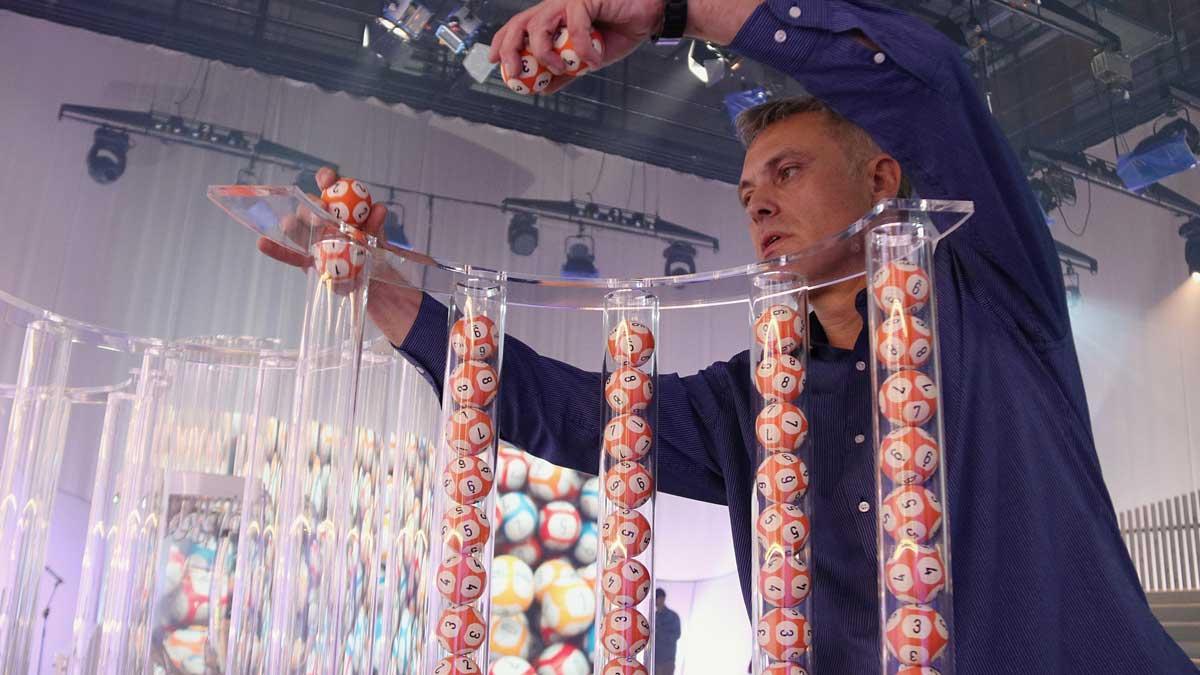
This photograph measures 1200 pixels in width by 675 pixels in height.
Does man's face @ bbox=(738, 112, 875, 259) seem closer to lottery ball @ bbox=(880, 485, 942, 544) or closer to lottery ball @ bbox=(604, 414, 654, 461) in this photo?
lottery ball @ bbox=(604, 414, 654, 461)

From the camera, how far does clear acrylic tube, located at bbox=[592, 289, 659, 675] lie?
3.40ft

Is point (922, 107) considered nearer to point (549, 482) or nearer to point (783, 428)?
point (783, 428)

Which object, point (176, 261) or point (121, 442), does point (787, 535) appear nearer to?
point (121, 442)

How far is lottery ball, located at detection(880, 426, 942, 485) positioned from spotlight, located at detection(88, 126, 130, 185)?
19.1 feet

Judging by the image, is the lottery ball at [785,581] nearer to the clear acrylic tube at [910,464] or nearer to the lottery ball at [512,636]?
the clear acrylic tube at [910,464]

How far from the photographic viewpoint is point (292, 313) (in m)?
6.08

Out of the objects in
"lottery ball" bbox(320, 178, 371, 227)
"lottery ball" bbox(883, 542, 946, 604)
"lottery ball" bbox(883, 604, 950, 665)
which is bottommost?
"lottery ball" bbox(883, 604, 950, 665)

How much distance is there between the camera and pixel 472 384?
42.4 inches

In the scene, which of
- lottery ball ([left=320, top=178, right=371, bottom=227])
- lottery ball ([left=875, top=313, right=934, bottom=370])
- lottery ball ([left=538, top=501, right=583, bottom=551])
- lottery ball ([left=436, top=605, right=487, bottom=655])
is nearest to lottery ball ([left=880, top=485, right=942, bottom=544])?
lottery ball ([left=875, top=313, right=934, bottom=370])

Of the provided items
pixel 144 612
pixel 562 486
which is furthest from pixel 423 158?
pixel 144 612

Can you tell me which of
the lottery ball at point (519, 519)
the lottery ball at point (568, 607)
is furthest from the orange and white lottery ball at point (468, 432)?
the lottery ball at point (519, 519)

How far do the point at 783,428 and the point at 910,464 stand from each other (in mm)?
159

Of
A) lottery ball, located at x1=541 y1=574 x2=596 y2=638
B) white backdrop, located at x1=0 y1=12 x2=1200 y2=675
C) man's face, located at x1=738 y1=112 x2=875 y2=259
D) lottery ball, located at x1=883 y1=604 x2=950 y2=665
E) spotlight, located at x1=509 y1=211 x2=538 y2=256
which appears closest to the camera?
lottery ball, located at x1=883 y1=604 x2=950 y2=665

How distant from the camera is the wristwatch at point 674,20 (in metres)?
1.07
